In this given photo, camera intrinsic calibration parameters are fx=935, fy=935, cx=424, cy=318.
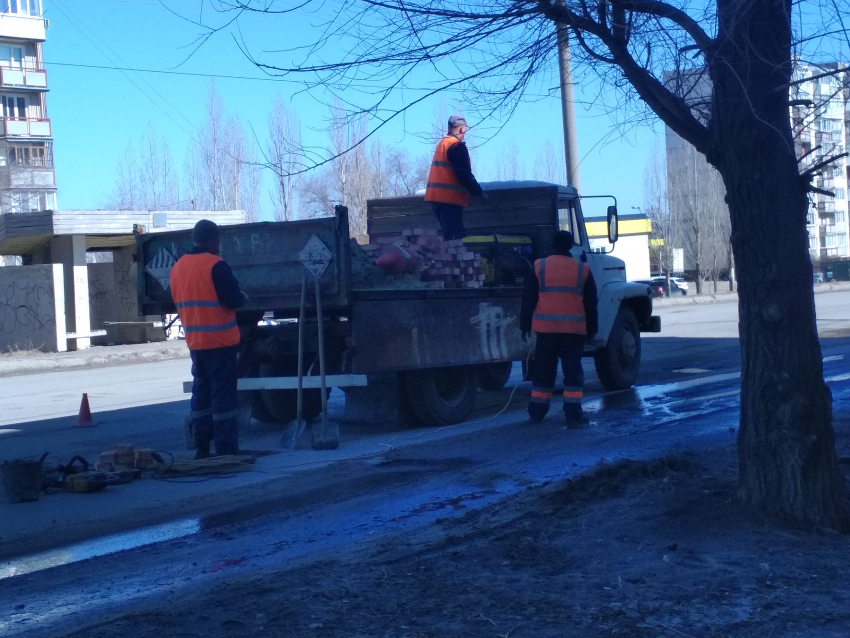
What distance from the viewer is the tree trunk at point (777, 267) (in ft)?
16.0

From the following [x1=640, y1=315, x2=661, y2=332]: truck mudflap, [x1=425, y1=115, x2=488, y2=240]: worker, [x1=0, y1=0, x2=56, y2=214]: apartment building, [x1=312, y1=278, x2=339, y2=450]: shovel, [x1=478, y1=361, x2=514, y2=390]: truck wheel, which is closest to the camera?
[x1=312, y1=278, x2=339, y2=450]: shovel

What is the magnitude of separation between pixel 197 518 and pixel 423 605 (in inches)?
93.3

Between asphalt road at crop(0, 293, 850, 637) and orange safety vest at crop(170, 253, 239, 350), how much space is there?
Answer: 1.09m

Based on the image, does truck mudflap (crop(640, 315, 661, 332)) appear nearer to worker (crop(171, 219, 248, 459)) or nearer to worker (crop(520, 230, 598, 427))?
worker (crop(520, 230, 598, 427))

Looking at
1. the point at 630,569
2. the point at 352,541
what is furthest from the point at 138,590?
the point at 630,569

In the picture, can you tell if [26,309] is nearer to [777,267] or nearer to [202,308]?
[202,308]

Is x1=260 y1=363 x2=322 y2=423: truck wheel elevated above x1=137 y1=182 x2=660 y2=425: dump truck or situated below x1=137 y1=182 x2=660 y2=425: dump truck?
below

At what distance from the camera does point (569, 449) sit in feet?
25.4

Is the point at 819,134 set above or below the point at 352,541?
above

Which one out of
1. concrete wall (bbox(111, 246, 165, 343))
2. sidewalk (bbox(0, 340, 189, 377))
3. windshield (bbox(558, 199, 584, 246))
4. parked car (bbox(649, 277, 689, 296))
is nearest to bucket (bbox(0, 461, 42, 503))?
windshield (bbox(558, 199, 584, 246))

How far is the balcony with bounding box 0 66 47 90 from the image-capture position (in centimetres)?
5572

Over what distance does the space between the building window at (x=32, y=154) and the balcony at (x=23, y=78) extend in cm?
360

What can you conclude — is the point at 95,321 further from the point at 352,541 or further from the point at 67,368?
the point at 352,541

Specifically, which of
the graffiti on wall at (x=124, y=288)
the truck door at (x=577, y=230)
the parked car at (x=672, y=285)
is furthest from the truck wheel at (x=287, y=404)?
the parked car at (x=672, y=285)
